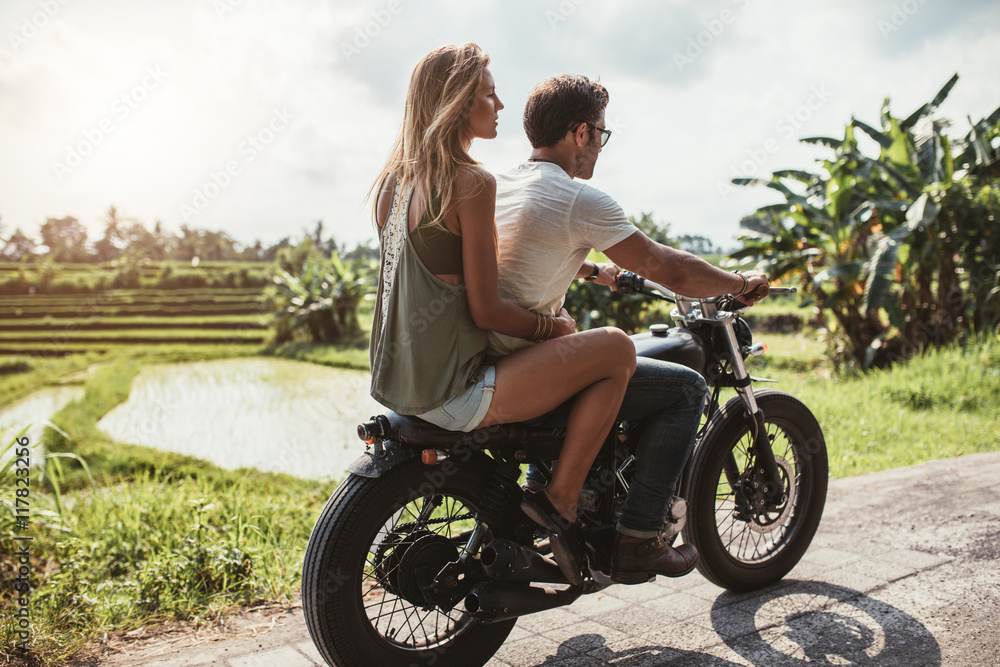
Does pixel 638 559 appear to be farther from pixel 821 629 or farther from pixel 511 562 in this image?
pixel 821 629

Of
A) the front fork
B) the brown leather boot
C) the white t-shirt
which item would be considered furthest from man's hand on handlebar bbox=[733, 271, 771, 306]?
the brown leather boot

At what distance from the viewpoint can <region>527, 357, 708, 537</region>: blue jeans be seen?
2.22m

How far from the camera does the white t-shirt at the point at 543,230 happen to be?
6.68 ft

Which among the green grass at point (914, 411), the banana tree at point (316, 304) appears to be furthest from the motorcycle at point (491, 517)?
the banana tree at point (316, 304)

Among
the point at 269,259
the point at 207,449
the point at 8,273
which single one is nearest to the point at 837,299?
the point at 207,449

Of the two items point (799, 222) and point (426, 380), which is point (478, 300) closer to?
point (426, 380)

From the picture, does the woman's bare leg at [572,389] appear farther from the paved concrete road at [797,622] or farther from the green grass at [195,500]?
the green grass at [195,500]

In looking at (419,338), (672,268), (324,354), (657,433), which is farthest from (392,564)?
(324,354)

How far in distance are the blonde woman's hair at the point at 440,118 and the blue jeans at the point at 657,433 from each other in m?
0.85

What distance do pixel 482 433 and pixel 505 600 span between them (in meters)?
0.48

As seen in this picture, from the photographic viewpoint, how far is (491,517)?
2.11m

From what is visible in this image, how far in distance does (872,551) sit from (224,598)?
2.71m

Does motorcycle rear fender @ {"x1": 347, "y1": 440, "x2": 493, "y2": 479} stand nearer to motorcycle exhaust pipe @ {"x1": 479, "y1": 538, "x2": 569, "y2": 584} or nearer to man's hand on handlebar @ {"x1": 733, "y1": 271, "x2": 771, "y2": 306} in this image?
motorcycle exhaust pipe @ {"x1": 479, "y1": 538, "x2": 569, "y2": 584}

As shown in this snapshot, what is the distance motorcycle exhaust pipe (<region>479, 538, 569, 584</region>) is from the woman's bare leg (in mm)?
167
